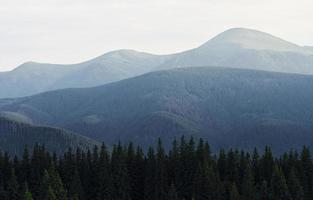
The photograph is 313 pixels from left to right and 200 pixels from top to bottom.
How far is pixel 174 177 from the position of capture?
11325 centimetres

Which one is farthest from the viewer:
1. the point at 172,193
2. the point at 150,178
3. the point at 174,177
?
the point at 174,177

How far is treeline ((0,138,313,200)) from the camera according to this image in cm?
9512

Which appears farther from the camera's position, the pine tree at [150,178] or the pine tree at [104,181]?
the pine tree at [150,178]

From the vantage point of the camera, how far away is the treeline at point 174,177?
312 ft

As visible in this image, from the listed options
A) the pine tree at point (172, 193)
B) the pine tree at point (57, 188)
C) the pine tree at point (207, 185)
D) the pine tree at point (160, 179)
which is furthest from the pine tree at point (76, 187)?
the pine tree at point (207, 185)

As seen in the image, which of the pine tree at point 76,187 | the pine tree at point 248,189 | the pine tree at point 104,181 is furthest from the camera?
the pine tree at point 104,181

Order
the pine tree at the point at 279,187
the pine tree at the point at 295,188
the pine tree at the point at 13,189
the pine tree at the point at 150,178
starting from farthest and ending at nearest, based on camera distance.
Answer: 1. the pine tree at the point at 150,178
2. the pine tree at the point at 13,189
3. the pine tree at the point at 295,188
4. the pine tree at the point at 279,187

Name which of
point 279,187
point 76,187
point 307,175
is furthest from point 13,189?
point 307,175

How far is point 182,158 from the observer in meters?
113

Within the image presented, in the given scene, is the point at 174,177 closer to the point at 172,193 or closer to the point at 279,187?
the point at 172,193

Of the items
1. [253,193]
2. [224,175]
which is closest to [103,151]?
[224,175]

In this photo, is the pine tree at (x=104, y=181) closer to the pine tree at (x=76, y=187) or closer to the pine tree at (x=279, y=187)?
the pine tree at (x=76, y=187)

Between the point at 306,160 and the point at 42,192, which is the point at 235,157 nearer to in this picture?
the point at 306,160

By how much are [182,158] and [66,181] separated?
22509mm
